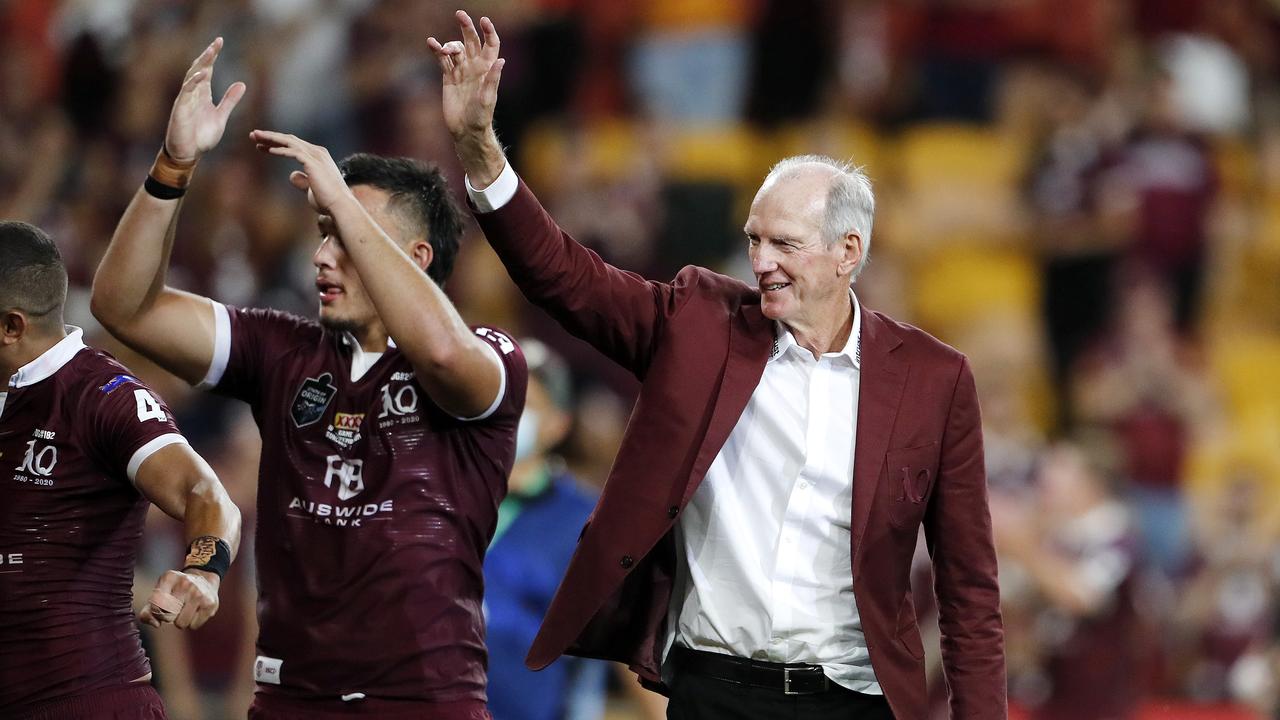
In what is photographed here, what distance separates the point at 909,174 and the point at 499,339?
288 inches

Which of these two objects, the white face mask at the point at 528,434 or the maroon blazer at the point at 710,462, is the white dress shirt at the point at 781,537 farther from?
the white face mask at the point at 528,434

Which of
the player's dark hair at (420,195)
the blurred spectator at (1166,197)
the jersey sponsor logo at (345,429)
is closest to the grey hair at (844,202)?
the player's dark hair at (420,195)

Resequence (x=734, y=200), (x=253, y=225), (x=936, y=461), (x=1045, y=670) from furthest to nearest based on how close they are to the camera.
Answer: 1. (x=734, y=200)
2. (x=253, y=225)
3. (x=1045, y=670)
4. (x=936, y=461)

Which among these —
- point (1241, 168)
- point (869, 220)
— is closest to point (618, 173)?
point (1241, 168)

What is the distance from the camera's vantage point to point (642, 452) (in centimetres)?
418

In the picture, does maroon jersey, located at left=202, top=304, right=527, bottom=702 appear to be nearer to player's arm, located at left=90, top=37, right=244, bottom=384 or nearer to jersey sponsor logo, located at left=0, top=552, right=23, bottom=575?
player's arm, located at left=90, top=37, right=244, bottom=384

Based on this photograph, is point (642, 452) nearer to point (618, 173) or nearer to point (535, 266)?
point (535, 266)

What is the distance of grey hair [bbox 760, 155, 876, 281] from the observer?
426 cm

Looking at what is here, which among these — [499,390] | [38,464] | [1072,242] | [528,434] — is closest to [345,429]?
[499,390]

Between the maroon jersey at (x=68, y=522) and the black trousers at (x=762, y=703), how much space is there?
1298 millimetres

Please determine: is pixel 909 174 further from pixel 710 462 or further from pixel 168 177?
pixel 168 177

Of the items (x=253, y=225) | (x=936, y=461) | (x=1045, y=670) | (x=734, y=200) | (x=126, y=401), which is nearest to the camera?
(x=126, y=401)

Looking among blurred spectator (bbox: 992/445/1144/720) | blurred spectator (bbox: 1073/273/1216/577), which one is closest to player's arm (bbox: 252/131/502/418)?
blurred spectator (bbox: 992/445/1144/720)

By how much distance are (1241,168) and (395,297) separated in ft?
29.9
